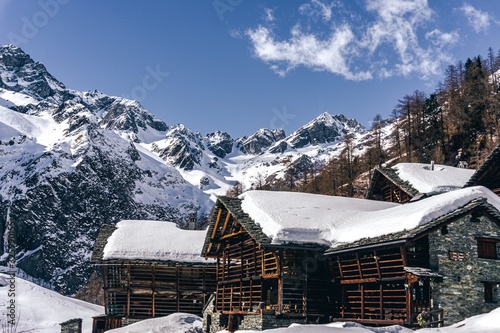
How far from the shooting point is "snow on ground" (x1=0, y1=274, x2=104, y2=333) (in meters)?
35.1

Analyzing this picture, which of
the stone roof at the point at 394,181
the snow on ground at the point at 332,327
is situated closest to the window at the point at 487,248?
the snow on ground at the point at 332,327

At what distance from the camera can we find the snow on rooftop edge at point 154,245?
31.8 m

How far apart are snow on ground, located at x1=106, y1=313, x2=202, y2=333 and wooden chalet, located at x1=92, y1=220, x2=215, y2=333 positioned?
14.5m

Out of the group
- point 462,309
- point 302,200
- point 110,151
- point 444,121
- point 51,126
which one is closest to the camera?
point 462,309

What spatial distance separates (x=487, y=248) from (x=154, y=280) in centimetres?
2069

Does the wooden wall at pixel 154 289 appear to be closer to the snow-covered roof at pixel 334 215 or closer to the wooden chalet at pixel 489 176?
the snow-covered roof at pixel 334 215

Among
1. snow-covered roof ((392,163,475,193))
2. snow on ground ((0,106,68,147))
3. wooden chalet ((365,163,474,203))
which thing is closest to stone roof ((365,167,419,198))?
wooden chalet ((365,163,474,203))

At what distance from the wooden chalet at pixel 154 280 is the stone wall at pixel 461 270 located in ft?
57.5

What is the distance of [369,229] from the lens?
20953 millimetres

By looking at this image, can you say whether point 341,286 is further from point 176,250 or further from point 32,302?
point 32,302

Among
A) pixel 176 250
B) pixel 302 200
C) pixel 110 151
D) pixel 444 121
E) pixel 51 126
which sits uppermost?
pixel 51 126

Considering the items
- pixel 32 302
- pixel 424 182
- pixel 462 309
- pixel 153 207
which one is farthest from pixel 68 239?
pixel 462 309

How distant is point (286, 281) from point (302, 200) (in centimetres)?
580

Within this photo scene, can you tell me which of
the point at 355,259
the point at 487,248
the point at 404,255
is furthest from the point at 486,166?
the point at 404,255
